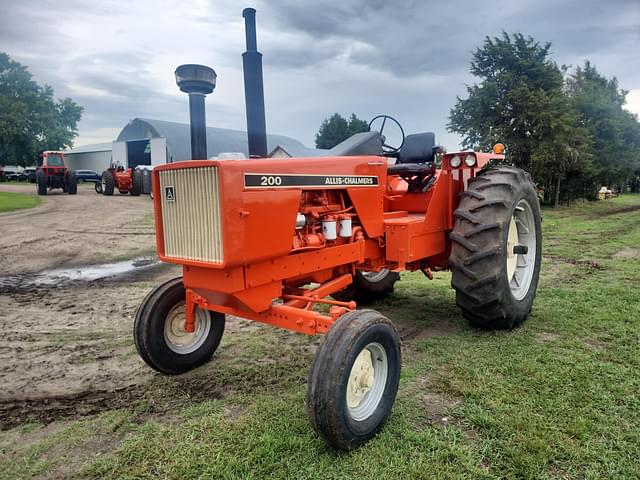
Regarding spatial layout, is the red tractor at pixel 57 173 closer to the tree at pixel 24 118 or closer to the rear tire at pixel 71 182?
the rear tire at pixel 71 182

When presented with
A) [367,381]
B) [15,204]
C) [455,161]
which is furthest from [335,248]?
[15,204]

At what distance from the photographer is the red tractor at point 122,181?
875 inches

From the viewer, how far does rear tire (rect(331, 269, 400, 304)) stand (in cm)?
523

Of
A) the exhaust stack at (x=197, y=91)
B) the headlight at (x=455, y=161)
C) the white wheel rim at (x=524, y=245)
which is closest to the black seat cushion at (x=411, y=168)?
the headlight at (x=455, y=161)

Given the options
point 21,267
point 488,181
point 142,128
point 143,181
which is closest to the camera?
point 488,181

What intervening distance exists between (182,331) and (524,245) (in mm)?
3258

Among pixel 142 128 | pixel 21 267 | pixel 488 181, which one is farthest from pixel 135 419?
pixel 142 128

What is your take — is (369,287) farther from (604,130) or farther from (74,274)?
(604,130)

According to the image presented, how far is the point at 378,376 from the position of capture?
278 cm

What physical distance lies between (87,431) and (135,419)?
0.85 ft

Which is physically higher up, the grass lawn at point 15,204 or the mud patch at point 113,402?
the grass lawn at point 15,204

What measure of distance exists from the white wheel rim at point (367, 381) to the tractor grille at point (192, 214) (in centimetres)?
96

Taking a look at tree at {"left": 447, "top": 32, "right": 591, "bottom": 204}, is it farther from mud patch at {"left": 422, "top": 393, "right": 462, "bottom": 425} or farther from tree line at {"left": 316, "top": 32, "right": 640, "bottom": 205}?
mud patch at {"left": 422, "top": 393, "right": 462, "bottom": 425}

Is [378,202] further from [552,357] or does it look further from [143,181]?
[143,181]
